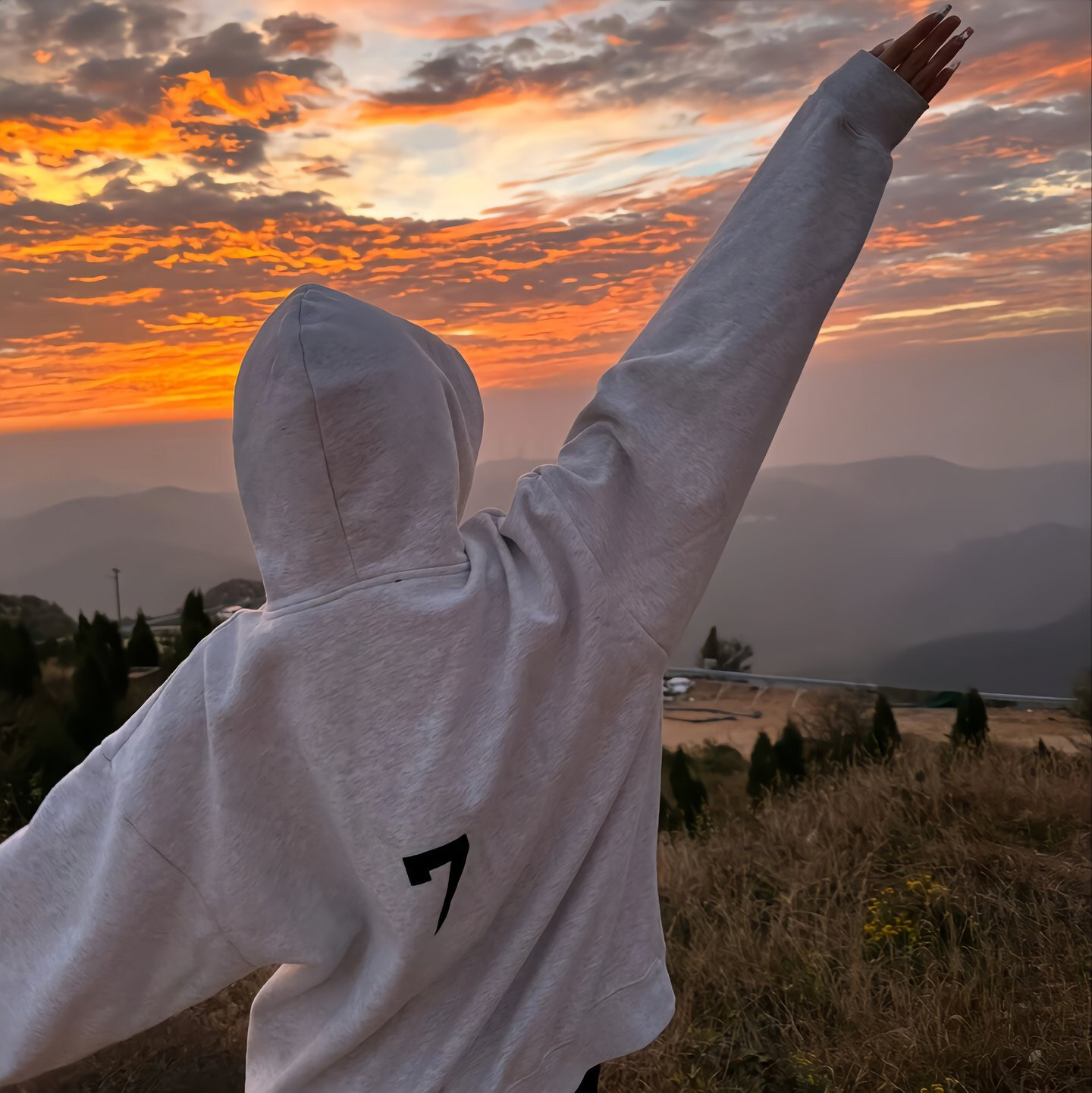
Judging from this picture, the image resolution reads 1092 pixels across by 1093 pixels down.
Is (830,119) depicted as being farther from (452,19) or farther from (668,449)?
(452,19)

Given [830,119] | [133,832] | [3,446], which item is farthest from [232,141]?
[133,832]

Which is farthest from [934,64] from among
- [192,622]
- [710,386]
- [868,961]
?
[192,622]

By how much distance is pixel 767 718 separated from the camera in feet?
10.7

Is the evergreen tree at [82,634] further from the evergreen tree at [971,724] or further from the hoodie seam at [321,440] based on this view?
the evergreen tree at [971,724]

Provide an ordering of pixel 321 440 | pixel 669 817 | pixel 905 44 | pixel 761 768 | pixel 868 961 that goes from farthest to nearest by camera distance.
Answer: pixel 761 768, pixel 669 817, pixel 868 961, pixel 905 44, pixel 321 440

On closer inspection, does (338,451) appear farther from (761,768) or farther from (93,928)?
(761,768)

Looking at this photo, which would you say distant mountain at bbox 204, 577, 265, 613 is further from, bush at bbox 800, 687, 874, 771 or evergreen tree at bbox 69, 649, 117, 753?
bush at bbox 800, 687, 874, 771

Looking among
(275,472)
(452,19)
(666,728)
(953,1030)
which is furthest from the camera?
(666,728)

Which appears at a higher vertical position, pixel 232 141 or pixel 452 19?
pixel 452 19

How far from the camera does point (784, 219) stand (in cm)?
75

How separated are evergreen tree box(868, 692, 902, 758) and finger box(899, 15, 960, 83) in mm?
2628

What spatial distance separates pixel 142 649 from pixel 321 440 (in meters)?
2.45

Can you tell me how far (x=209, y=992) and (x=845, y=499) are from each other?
297cm

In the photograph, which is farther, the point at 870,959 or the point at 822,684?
the point at 822,684
